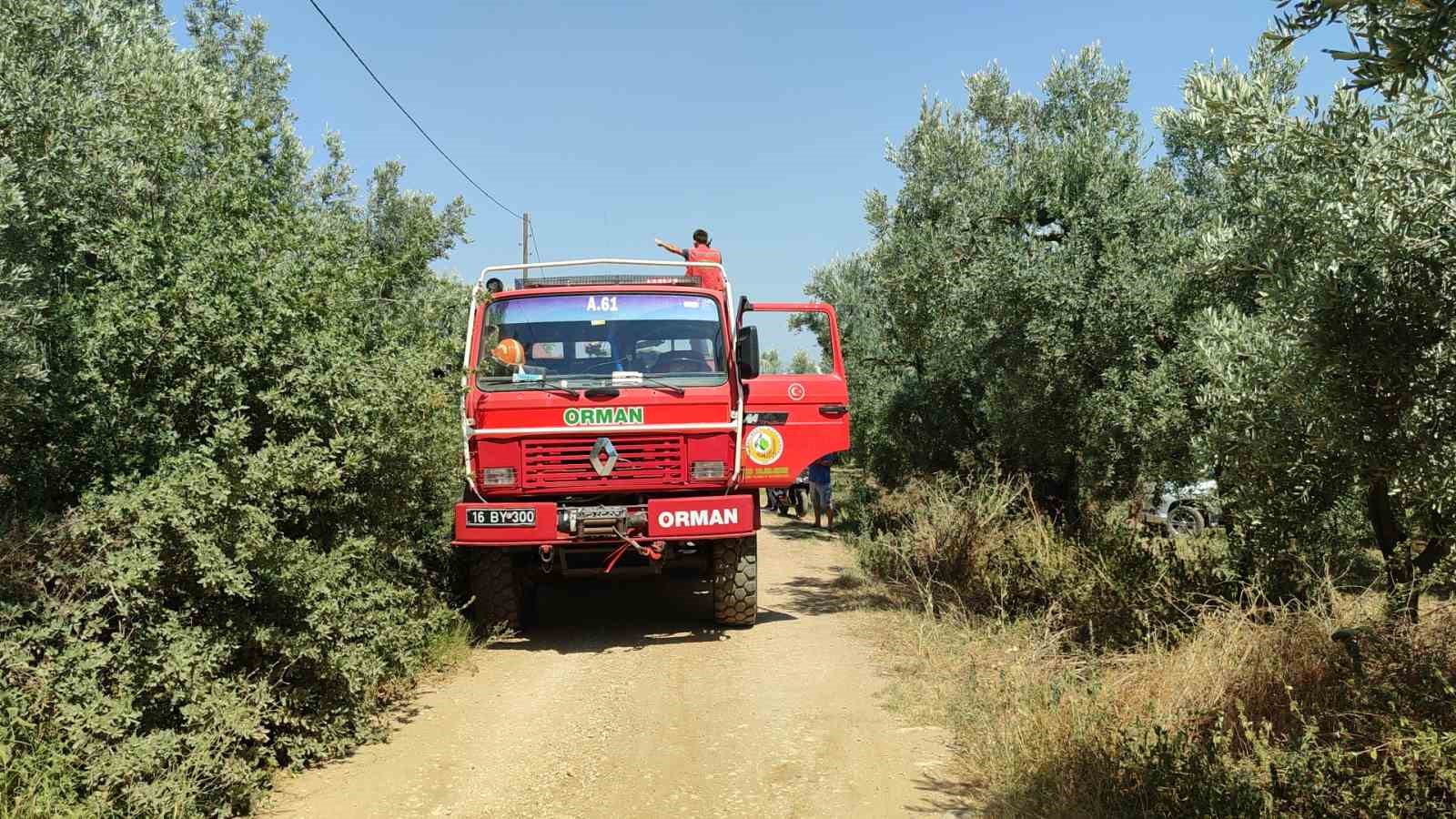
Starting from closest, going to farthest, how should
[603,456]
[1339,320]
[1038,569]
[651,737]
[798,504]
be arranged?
[1339,320]
[651,737]
[603,456]
[1038,569]
[798,504]

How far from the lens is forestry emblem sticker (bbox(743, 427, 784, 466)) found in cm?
856

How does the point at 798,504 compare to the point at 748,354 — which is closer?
the point at 748,354

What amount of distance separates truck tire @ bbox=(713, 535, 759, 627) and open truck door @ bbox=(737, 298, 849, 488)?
62cm

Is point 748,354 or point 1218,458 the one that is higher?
point 748,354

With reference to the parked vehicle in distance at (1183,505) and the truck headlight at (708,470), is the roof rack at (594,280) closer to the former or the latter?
the truck headlight at (708,470)

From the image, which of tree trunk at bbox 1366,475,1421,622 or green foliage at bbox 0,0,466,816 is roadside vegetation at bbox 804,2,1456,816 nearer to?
tree trunk at bbox 1366,475,1421,622

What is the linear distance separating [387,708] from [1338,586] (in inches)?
218

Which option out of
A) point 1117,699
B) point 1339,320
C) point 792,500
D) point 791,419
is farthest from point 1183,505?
point 1339,320

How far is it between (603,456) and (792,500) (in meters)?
12.5

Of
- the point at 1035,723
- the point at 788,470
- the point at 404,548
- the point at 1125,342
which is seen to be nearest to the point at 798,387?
the point at 788,470

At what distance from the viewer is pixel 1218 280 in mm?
6688

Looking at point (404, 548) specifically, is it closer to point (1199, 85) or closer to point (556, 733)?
point (556, 733)

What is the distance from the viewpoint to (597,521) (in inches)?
295

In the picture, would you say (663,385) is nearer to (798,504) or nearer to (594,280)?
(594,280)
